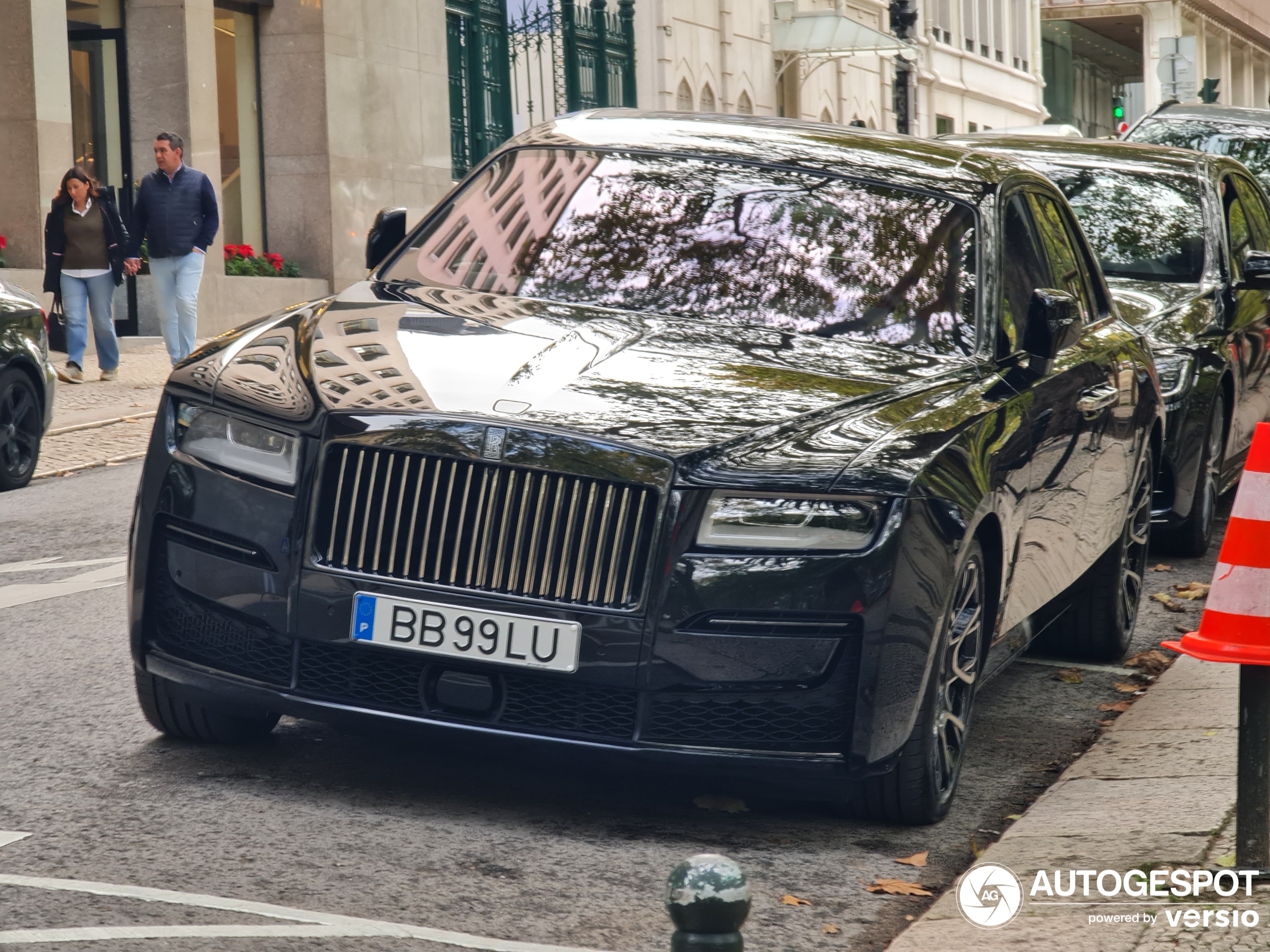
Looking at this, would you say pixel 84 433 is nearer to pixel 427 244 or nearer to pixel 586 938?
pixel 427 244

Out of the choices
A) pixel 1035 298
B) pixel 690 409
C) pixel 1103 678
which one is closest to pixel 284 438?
pixel 690 409

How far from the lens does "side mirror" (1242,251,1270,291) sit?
9.56 meters

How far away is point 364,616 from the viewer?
4.50m

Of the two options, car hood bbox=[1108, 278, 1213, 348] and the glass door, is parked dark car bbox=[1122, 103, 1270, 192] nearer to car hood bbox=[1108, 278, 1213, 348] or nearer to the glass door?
car hood bbox=[1108, 278, 1213, 348]

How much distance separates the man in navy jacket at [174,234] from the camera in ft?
56.9

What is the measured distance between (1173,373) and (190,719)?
509cm

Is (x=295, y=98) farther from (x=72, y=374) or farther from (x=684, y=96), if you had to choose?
(x=684, y=96)

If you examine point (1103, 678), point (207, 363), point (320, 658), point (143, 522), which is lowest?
point (1103, 678)

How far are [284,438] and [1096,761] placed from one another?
235 centimetres

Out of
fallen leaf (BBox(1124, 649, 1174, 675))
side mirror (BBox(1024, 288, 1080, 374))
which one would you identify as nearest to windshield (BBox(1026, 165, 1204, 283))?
fallen leaf (BBox(1124, 649, 1174, 675))

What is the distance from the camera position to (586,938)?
3879mm

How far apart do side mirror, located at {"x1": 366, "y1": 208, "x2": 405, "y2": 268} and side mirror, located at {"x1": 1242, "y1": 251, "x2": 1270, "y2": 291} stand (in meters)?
4.95

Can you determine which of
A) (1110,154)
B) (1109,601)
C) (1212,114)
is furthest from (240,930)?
(1212,114)

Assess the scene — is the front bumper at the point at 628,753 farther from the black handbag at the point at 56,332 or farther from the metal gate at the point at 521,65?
the metal gate at the point at 521,65
